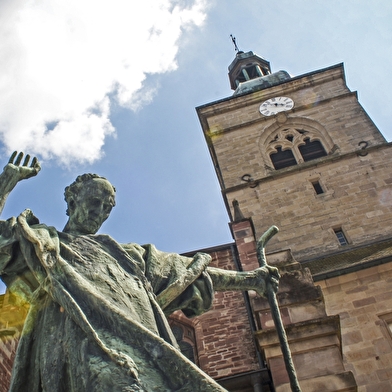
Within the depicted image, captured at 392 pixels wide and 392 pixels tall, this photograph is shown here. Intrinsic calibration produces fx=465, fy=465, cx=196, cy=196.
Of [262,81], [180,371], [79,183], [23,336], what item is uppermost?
[262,81]

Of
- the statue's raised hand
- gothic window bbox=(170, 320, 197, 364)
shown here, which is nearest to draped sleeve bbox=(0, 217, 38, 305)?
the statue's raised hand

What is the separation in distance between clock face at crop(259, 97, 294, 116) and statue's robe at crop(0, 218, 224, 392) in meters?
20.0

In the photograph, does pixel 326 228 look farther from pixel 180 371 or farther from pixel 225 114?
pixel 180 371

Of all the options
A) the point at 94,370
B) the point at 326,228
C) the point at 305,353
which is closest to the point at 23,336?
the point at 94,370

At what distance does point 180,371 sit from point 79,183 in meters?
1.57

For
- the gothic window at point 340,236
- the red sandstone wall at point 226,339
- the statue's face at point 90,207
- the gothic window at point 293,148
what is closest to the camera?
the statue's face at point 90,207

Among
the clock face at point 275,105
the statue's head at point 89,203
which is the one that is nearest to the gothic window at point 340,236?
the clock face at point 275,105

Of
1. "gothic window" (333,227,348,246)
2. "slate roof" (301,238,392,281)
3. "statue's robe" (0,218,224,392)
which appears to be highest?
"gothic window" (333,227,348,246)

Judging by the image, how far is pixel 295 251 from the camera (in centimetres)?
1457

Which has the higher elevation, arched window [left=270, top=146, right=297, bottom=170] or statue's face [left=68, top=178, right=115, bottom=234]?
arched window [left=270, top=146, right=297, bottom=170]

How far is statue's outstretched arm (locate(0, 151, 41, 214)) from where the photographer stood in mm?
2955

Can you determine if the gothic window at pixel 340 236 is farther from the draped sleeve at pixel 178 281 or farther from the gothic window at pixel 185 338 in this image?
the draped sleeve at pixel 178 281

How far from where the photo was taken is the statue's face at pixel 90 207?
3.12m

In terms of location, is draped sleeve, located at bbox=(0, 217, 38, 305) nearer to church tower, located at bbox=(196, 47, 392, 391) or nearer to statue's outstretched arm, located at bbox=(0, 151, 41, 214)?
statue's outstretched arm, located at bbox=(0, 151, 41, 214)
